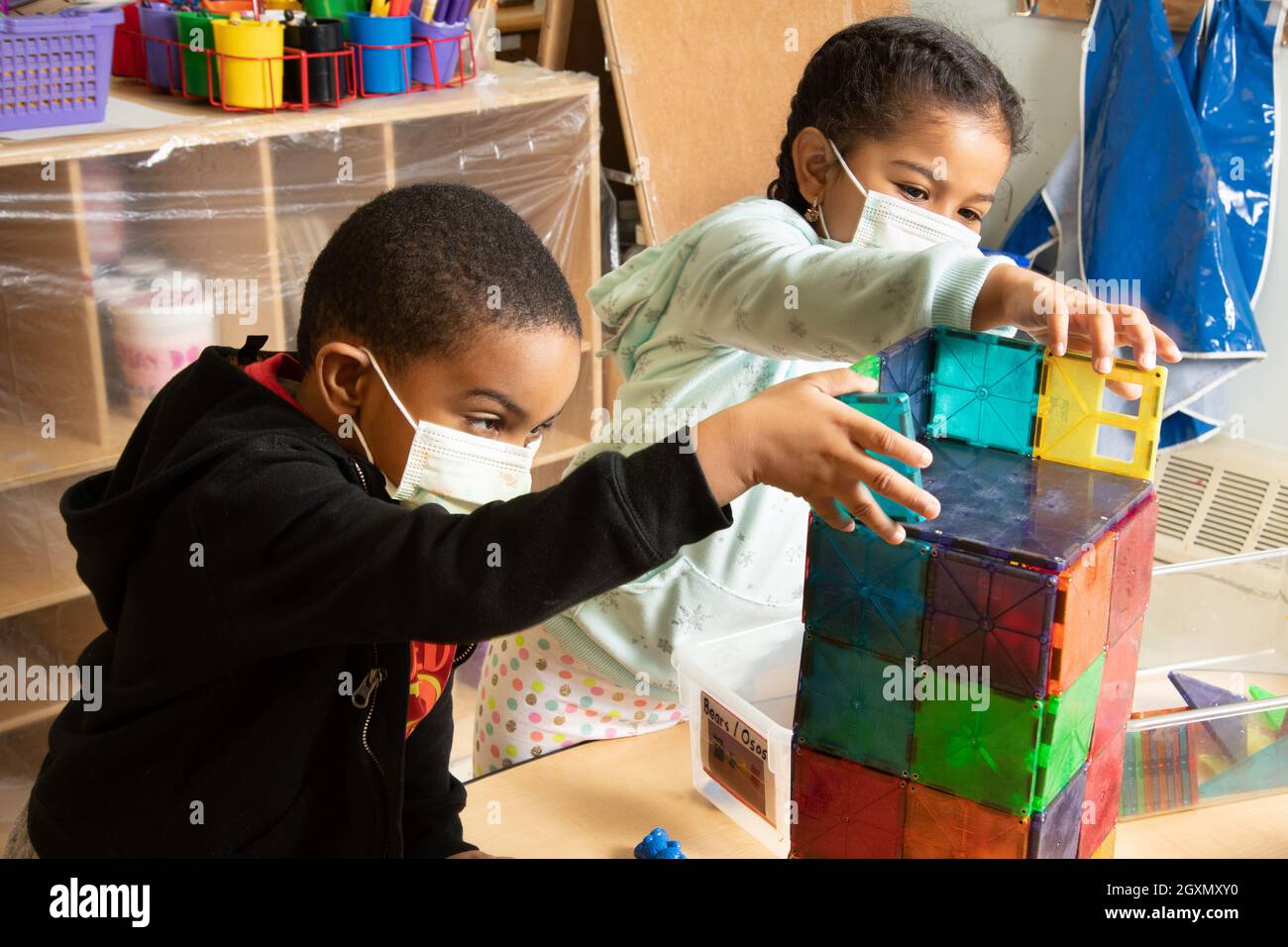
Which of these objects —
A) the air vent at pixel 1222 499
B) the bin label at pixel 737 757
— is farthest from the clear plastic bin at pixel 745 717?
the air vent at pixel 1222 499

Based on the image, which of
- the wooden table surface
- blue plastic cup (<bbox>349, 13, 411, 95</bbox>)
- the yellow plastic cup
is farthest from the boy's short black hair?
blue plastic cup (<bbox>349, 13, 411, 95</bbox>)

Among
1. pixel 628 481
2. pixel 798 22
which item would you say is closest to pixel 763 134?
pixel 798 22

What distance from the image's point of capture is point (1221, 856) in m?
1.00

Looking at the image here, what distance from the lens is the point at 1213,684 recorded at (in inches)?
47.5

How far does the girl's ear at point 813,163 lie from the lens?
4.21 feet

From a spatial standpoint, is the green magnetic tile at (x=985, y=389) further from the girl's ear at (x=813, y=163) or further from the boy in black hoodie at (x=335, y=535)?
the girl's ear at (x=813, y=163)

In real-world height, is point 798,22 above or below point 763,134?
above

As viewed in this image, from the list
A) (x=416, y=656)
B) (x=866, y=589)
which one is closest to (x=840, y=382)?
(x=866, y=589)

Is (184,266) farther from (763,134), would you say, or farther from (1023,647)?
(1023,647)

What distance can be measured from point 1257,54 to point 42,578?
2.23 meters

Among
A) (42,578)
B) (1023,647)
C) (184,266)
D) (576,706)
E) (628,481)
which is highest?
(628,481)

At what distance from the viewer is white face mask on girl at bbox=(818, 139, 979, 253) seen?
1203 mm

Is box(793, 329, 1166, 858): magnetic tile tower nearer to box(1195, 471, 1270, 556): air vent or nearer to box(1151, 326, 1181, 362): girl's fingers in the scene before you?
box(1151, 326, 1181, 362): girl's fingers

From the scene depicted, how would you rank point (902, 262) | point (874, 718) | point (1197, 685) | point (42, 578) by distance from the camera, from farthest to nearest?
point (42, 578)
point (1197, 685)
point (902, 262)
point (874, 718)
